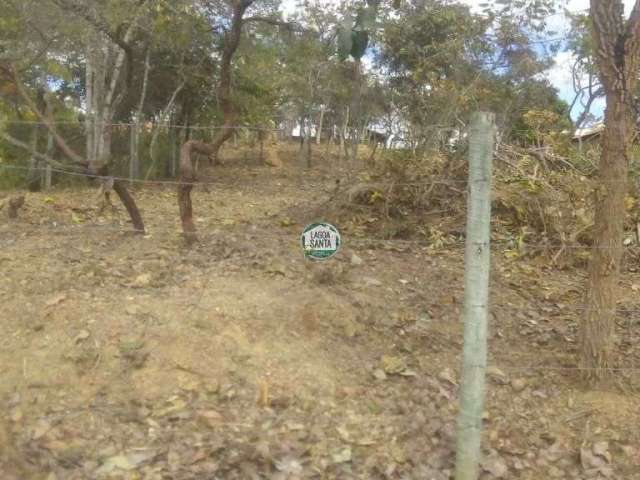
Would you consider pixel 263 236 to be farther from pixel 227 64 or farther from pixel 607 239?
pixel 607 239

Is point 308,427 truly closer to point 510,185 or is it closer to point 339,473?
point 339,473

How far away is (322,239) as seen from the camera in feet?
13.1

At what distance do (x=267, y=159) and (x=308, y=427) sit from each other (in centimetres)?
1556

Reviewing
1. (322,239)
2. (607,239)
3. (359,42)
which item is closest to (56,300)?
(322,239)

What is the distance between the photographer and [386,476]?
10.2 feet

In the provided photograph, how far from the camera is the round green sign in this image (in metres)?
3.99

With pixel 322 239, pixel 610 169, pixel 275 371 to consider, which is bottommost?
pixel 275 371

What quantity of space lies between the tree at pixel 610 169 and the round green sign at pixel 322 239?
1477 mm

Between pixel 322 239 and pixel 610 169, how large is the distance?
1.67 metres

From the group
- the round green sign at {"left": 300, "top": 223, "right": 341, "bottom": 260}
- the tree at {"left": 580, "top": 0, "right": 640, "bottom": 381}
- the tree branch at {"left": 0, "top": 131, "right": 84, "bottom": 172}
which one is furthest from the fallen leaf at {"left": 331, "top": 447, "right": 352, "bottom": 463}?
the tree branch at {"left": 0, "top": 131, "right": 84, "bottom": 172}

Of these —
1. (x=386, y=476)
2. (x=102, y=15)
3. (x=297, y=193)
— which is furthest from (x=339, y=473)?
(x=297, y=193)

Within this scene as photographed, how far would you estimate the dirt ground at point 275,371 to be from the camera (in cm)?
316

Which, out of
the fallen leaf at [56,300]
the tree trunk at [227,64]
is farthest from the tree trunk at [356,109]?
the fallen leaf at [56,300]

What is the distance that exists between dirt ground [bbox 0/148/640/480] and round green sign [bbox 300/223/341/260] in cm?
49
